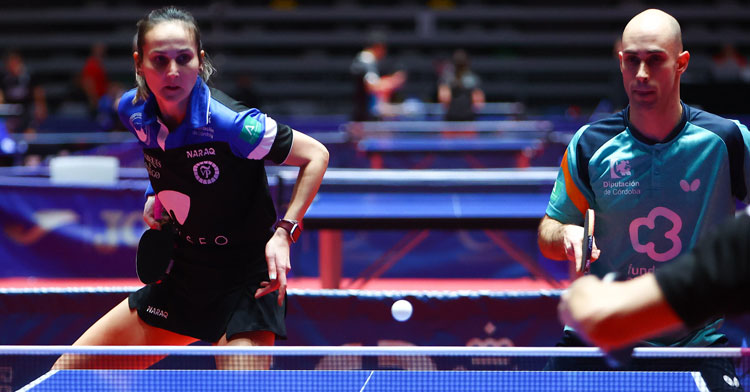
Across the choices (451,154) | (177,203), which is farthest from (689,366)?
(451,154)

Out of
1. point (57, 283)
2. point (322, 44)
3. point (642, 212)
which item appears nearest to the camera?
point (642, 212)

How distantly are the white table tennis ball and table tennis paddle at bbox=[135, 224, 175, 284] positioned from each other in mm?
992

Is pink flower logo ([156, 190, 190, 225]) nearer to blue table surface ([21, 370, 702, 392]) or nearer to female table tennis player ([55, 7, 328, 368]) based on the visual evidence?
female table tennis player ([55, 7, 328, 368])

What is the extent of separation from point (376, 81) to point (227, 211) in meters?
10.5

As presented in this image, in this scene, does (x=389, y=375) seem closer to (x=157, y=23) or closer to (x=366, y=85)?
(x=157, y=23)

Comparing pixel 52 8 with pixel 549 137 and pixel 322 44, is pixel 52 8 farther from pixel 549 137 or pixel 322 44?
pixel 549 137

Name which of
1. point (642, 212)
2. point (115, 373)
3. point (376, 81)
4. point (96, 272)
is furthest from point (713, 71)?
point (115, 373)

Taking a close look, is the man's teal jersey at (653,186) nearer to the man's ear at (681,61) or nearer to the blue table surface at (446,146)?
the man's ear at (681,61)

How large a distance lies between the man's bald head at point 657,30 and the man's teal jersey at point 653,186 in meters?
0.23

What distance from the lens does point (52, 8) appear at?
20594mm

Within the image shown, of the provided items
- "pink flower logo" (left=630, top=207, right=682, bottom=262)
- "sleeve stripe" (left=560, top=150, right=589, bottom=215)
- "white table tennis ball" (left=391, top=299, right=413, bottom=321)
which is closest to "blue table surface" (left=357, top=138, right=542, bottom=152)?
"white table tennis ball" (left=391, top=299, right=413, bottom=321)

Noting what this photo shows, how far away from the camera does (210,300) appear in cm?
250

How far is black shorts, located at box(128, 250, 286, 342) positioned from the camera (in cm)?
247

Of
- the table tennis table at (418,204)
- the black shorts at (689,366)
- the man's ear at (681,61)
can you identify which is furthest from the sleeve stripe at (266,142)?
the table tennis table at (418,204)
